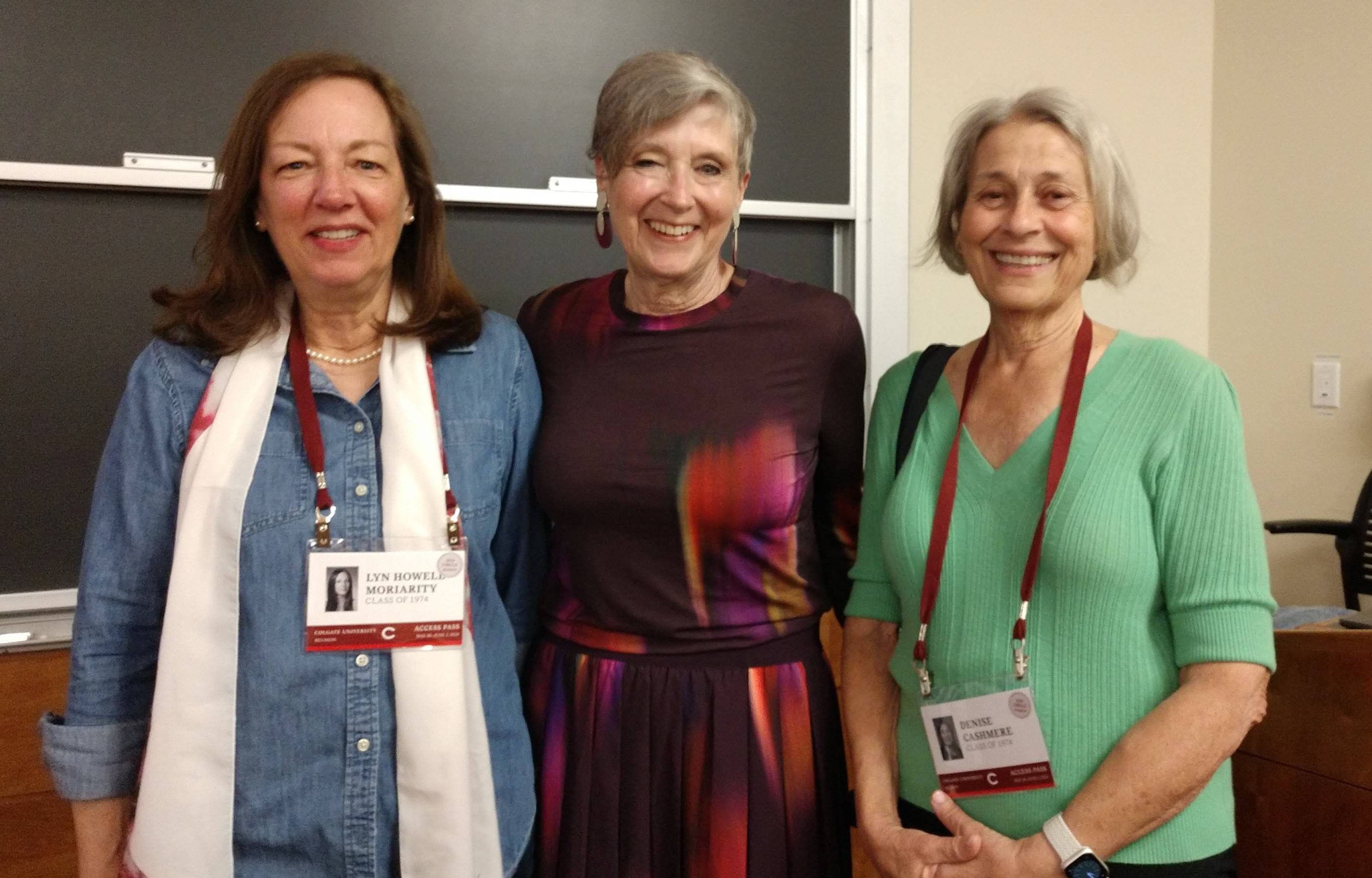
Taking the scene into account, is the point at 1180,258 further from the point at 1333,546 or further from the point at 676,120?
the point at 676,120

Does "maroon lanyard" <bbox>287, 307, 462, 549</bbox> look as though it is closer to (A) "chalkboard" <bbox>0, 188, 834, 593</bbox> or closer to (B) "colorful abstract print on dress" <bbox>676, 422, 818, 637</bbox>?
(B) "colorful abstract print on dress" <bbox>676, 422, 818, 637</bbox>

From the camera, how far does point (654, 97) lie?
1.50 metres

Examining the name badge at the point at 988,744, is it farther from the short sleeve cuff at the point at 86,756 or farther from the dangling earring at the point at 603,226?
the short sleeve cuff at the point at 86,756

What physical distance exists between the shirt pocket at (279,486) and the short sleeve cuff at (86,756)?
0.34m

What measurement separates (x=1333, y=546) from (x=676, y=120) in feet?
8.57

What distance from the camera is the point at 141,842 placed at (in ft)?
4.26

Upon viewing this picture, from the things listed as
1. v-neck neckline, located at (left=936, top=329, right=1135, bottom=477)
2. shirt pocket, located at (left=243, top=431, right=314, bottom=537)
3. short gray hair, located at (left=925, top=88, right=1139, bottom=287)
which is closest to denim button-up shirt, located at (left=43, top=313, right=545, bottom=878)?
shirt pocket, located at (left=243, top=431, right=314, bottom=537)

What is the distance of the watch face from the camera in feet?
3.95

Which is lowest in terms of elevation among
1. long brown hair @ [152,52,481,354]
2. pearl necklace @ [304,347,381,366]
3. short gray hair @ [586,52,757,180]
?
pearl necklace @ [304,347,381,366]

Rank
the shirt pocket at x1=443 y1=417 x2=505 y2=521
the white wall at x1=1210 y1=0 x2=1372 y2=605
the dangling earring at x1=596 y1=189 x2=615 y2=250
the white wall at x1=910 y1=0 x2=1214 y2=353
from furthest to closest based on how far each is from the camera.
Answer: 1. the white wall at x1=1210 y1=0 x2=1372 y2=605
2. the white wall at x1=910 y1=0 x2=1214 y2=353
3. the dangling earring at x1=596 y1=189 x2=615 y2=250
4. the shirt pocket at x1=443 y1=417 x2=505 y2=521

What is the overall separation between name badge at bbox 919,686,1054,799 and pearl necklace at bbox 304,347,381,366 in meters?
0.94

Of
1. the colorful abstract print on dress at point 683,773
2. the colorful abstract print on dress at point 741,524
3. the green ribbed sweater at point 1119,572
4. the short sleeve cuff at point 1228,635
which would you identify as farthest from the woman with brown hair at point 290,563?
the short sleeve cuff at point 1228,635

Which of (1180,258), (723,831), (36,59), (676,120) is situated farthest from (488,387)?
(1180,258)

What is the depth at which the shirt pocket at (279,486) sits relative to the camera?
51.7 inches
